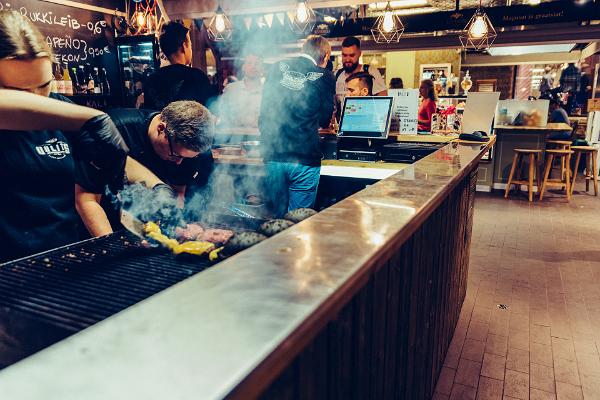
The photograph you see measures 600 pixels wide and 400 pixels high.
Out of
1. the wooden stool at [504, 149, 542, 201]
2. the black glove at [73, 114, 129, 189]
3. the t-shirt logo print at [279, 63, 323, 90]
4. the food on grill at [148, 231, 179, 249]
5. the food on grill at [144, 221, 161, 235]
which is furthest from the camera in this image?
the wooden stool at [504, 149, 542, 201]

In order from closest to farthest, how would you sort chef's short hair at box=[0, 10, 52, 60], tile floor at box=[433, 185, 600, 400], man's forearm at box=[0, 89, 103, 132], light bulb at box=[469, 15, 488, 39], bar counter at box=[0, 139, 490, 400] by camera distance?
bar counter at box=[0, 139, 490, 400]
man's forearm at box=[0, 89, 103, 132]
chef's short hair at box=[0, 10, 52, 60]
tile floor at box=[433, 185, 600, 400]
light bulb at box=[469, 15, 488, 39]

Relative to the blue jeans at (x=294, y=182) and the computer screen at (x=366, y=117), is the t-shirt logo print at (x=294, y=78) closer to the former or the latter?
the blue jeans at (x=294, y=182)

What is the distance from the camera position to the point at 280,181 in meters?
3.69

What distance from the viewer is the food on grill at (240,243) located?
1.58 metres

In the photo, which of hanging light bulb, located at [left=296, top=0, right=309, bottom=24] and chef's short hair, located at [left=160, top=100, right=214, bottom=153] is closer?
chef's short hair, located at [left=160, top=100, right=214, bottom=153]

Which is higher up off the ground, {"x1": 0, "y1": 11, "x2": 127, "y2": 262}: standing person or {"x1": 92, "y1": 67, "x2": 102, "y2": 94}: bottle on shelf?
{"x1": 92, "y1": 67, "x2": 102, "y2": 94}: bottle on shelf

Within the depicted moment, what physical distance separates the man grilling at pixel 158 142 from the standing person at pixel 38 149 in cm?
10

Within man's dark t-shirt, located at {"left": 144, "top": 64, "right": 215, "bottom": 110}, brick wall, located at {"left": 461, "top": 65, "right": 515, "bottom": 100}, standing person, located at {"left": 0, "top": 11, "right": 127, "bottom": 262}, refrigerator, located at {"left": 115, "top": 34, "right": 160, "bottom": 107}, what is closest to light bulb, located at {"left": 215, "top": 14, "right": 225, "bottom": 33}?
refrigerator, located at {"left": 115, "top": 34, "right": 160, "bottom": 107}

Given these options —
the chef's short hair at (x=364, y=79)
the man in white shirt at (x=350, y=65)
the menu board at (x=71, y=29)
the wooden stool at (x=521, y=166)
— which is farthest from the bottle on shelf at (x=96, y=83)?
the wooden stool at (x=521, y=166)

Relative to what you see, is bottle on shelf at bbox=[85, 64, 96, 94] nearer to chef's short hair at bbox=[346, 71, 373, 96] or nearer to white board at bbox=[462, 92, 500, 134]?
chef's short hair at bbox=[346, 71, 373, 96]

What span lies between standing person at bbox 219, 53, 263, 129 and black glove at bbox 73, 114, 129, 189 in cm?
358

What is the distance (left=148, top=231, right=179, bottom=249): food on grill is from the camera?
5.46 feet

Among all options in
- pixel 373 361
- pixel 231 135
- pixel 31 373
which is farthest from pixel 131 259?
Answer: pixel 231 135

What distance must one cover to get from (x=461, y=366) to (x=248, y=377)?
2611mm
